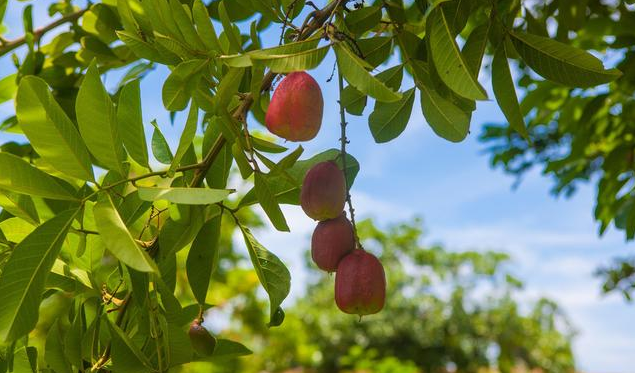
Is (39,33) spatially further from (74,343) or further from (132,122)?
(74,343)

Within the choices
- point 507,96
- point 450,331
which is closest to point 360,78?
point 507,96

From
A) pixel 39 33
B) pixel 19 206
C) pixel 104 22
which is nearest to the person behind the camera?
pixel 19 206

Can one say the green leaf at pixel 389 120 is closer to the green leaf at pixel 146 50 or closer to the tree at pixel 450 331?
the green leaf at pixel 146 50

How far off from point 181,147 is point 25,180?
0.15 meters

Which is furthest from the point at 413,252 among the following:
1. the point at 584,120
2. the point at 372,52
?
the point at 372,52

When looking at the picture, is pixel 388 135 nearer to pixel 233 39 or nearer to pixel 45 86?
pixel 233 39

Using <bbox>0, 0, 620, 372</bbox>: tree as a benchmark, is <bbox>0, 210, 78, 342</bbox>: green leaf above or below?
below

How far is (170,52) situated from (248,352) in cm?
36

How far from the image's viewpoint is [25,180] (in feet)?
2.16

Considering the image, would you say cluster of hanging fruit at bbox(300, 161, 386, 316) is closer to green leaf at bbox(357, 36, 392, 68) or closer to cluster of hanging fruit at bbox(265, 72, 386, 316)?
cluster of hanging fruit at bbox(265, 72, 386, 316)

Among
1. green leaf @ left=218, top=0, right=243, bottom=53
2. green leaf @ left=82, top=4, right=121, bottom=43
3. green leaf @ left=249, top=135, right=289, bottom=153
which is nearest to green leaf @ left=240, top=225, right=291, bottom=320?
green leaf @ left=249, top=135, right=289, bottom=153

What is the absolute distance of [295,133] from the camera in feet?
2.06

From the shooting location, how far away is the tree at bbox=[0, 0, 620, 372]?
0.60 m

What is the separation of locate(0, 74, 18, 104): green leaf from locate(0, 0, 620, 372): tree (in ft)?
1.27
